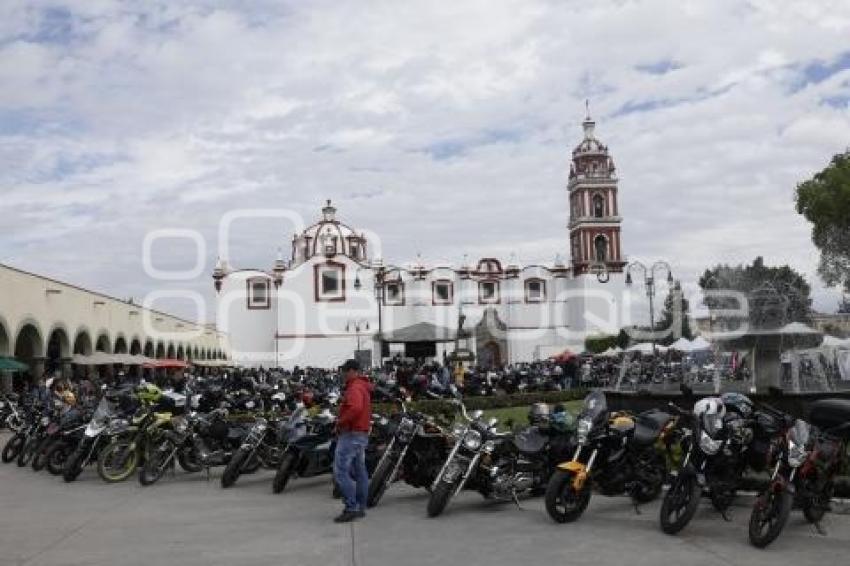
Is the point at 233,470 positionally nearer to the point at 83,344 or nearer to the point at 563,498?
the point at 563,498

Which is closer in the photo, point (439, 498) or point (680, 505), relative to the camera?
point (680, 505)

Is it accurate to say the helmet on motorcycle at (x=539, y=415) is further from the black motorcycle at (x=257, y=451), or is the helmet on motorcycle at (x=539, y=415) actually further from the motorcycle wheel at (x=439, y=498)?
the black motorcycle at (x=257, y=451)

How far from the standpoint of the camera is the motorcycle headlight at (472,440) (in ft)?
25.2

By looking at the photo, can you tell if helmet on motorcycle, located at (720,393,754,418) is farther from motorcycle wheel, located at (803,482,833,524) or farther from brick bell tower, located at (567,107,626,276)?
brick bell tower, located at (567,107,626,276)

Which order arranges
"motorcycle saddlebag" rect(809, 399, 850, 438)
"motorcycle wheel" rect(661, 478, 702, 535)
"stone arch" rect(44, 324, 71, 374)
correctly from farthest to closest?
"stone arch" rect(44, 324, 71, 374)
"motorcycle saddlebag" rect(809, 399, 850, 438)
"motorcycle wheel" rect(661, 478, 702, 535)

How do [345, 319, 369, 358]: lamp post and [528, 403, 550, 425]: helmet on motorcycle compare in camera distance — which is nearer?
[528, 403, 550, 425]: helmet on motorcycle

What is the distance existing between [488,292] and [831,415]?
58.2 metres

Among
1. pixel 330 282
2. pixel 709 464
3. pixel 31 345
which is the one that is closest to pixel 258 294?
pixel 330 282

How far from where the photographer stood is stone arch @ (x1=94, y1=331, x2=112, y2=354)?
3770 centimetres

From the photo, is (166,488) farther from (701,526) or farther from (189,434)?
(701,526)

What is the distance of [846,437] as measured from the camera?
663 centimetres

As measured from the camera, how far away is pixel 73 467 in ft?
34.8

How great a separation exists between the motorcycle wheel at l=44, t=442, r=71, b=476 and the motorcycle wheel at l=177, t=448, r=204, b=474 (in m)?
1.86

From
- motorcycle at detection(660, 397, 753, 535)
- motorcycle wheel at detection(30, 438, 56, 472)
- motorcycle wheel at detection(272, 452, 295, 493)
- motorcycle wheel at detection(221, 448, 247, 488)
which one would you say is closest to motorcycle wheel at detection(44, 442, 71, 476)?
motorcycle wheel at detection(30, 438, 56, 472)
